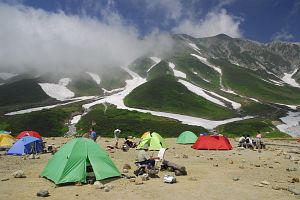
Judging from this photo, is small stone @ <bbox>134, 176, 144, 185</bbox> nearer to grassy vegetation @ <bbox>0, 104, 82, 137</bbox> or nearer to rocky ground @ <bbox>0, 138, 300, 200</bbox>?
rocky ground @ <bbox>0, 138, 300, 200</bbox>

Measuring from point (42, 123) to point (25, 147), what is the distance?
4097 inches

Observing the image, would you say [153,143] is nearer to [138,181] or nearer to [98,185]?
[138,181]

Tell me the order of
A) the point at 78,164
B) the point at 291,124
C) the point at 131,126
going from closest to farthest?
the point at 78,164
the point at 131,126
the point at 291,124

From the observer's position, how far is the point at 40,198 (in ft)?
64.6

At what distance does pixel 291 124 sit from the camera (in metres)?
153

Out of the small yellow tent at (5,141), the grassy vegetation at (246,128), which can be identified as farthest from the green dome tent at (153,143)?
the grassy vegetation at (246,128)

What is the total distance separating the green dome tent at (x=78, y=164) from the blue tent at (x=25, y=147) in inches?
582

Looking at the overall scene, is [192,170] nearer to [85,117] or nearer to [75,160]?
[75,160]

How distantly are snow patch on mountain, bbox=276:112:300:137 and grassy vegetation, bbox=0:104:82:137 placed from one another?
83167 millimetres

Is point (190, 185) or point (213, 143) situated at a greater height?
point (213, 143)

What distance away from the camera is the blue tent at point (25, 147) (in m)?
39.4

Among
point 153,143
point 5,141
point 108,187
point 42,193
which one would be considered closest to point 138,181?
point 108,187

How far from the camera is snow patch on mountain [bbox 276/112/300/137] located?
130 metres

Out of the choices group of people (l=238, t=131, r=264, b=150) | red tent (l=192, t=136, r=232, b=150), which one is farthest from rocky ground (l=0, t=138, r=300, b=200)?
group of people (l=238, t=131, r=264, b=150)
